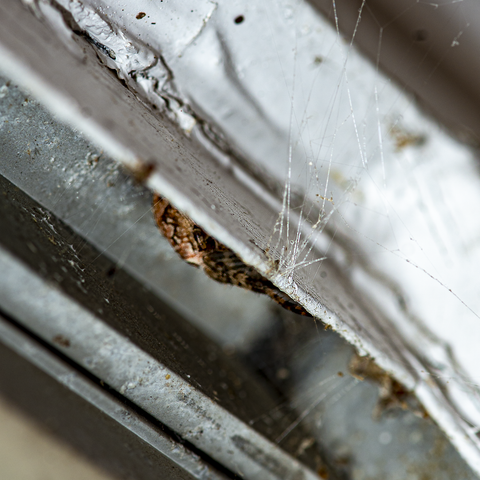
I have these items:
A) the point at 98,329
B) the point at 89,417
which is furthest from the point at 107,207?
the point at 89,417

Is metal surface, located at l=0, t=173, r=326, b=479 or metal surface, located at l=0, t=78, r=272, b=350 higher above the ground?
metal surface, located at l=0, t=78, r=272, b=350

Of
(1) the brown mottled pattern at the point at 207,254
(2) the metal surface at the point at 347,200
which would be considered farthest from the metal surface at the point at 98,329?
(2) the metal surface at the point at 347,200

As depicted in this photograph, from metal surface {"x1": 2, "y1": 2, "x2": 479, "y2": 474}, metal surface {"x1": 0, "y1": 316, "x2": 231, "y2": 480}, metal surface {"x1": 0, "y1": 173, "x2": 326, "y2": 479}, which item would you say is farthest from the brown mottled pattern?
metal surface {"x1": 0, "y1": 316, "x2": 231, "y2": 480}

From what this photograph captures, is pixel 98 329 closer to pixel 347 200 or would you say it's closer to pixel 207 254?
pixel 207 254

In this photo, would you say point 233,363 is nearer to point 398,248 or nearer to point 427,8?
point 398,248

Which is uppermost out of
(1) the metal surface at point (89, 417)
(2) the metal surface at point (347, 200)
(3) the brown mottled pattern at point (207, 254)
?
(2) the metal surface at point (347, 200)

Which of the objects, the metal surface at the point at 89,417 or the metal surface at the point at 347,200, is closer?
the metal surface at the point at 347,200

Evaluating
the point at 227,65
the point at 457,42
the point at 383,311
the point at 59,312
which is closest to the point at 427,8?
the point at 457,42

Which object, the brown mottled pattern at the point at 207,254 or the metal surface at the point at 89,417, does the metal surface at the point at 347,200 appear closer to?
the brown mottled pattern at the point at 207,254

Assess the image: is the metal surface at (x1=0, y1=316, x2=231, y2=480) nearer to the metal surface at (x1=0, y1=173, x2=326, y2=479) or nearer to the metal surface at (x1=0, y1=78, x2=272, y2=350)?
the metal surface at (x1=0, y1=173, x2=326, y2=479)
